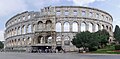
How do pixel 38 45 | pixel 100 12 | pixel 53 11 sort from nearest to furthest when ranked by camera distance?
1. pixel 38 45
2. pixel 53 11
3. pixel 100 12

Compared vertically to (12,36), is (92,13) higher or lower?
higher

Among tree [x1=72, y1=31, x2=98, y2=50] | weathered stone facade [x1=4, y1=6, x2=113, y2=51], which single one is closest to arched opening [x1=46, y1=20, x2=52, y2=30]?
weathered stone facade [x1=4, y1=6, x2=113, y2=51]

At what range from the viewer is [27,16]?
4747 inches

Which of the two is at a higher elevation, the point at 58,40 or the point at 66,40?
the point at 58,40

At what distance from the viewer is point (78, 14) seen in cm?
11050

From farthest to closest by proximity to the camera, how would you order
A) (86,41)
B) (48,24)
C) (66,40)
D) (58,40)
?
(48,24), (58,40), (66,40), (86,41)

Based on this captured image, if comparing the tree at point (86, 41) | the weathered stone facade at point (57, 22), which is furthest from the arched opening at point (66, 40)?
the tree at point (86, 41)

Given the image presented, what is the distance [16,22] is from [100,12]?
145 feet

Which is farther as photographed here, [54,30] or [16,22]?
[16,22]

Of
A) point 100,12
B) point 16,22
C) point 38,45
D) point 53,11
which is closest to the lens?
point 38,45

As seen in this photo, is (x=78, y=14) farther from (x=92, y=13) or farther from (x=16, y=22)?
(x=16, y=22)

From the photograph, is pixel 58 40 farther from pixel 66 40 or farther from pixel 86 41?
pixel 86 41

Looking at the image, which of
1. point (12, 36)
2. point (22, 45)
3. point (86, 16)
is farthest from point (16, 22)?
point (86, 16)

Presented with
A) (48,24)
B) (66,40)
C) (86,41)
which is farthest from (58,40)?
(86,41)
